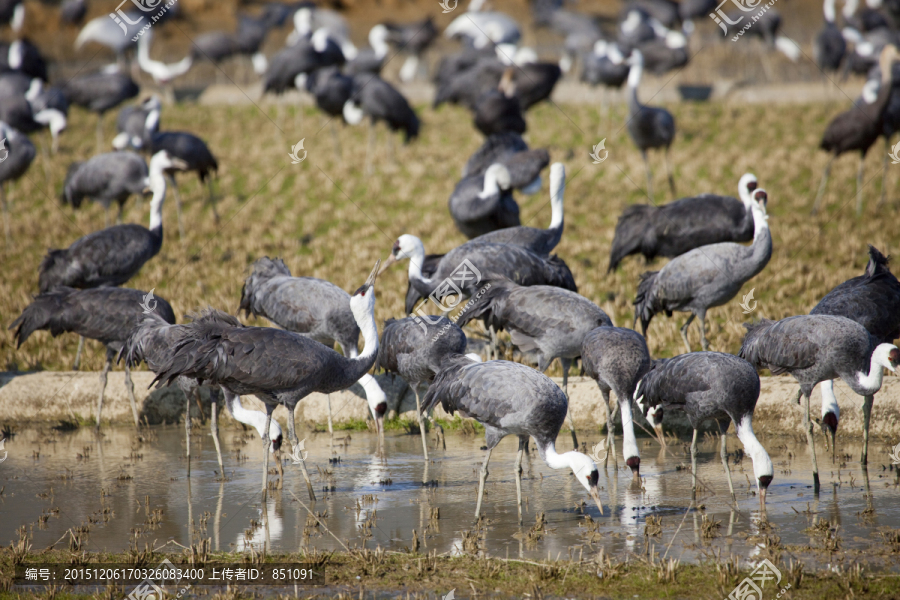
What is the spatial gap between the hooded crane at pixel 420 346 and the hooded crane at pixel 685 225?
13.6ft

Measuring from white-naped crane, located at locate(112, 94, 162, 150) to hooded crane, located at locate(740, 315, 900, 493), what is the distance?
40.1 feet

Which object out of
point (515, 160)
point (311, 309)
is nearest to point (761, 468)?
point (311, 309)

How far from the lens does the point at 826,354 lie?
6637 millimetres

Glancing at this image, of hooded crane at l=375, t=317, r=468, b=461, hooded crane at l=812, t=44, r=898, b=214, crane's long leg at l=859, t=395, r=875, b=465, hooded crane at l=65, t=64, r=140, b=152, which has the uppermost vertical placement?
hooded crane at l=65, t=64, r=140, b=152

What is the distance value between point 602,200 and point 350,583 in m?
11.7

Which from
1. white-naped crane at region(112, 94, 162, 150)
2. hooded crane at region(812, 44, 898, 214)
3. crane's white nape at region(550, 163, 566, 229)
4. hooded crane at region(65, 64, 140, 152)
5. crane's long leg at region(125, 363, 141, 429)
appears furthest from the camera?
hooded crane at region(65, 64, 140, 152)

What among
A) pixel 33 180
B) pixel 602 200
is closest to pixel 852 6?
pixel 602 200

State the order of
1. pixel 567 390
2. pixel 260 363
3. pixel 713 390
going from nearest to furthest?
pixel 713 390 < pixel 260 363 < pixel 567 390

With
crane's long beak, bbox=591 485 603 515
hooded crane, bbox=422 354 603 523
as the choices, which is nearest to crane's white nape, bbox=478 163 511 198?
hooded crane, bbox=422 354 603 523

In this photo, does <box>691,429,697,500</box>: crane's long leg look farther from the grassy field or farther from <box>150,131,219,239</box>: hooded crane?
<box>150,131,219,239</box>: hooded crane

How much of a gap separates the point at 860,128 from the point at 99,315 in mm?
11357

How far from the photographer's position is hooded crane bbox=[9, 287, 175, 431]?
835 centimetres

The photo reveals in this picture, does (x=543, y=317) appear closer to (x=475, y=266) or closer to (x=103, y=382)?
(x=475, y=266)

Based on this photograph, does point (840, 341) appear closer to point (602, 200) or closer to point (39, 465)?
point (39, 465)
